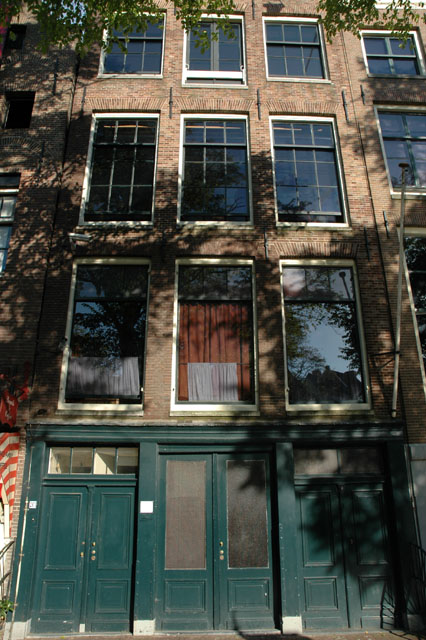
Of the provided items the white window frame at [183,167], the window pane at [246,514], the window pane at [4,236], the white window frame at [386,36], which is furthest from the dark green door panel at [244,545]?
the white window frame at [386,36]

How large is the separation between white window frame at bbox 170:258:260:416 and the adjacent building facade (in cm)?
5

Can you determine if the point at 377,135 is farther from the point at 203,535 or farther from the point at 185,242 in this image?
the point at 203,535

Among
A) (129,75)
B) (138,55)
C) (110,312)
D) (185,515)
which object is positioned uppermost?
(138,55)

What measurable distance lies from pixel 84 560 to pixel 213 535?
238 cm

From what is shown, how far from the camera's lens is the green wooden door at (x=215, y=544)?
25.3 feet

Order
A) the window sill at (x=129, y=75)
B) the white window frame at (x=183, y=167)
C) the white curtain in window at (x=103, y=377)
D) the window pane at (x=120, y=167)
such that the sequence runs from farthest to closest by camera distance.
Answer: the window sill at (x=129, y=75) → the window pane at (x=120, y=167) → the white window frame at (x=183, y=167) → the white curtain in window at (x=103, y=377)

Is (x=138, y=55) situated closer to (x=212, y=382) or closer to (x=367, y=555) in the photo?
(x=212, y=382)

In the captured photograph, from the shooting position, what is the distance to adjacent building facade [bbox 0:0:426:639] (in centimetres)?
788

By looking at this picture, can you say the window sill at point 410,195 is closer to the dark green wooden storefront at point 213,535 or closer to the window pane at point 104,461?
the dark green wooden storefront at point 213,535

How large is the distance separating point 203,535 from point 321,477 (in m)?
2.51

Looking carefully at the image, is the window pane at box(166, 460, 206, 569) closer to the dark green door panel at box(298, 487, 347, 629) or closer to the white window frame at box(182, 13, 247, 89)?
the dark green door panel at box(298, 487, 347, 629)

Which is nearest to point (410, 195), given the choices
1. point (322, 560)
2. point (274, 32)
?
point (274, 32)

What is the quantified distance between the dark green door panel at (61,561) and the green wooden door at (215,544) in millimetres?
1502

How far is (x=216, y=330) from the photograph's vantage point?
935 cm
